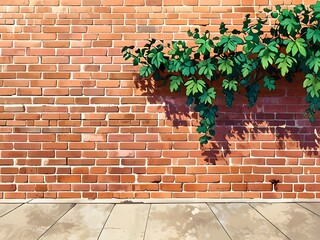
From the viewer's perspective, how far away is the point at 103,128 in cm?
266

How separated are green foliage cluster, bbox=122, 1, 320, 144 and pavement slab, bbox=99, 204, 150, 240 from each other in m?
0.92

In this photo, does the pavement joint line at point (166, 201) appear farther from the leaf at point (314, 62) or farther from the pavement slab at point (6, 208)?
the leaf at point (314, 62)

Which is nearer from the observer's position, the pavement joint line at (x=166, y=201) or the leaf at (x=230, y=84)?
the leaf at (x=230, y=84)

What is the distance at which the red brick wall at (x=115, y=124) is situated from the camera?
264 centimetres

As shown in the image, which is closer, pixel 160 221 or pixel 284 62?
pixel 160 221

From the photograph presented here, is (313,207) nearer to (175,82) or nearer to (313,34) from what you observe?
(313,34)

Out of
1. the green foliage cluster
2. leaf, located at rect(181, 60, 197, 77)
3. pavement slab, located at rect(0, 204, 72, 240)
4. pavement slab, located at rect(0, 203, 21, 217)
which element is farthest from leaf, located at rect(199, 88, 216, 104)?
pavement slab, located at rect(0, 203, 21, 217)

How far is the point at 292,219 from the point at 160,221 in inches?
45.1

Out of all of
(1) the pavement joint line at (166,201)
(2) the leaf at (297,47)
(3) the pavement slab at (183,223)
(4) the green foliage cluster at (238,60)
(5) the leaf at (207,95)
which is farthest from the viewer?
(1) the pavement joint line at (166,201)

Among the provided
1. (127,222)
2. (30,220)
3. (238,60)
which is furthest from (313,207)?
(30,220)

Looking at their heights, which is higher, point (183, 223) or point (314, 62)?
point (314, 62)

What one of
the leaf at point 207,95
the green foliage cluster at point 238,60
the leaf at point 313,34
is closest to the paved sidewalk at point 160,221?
the green foliage cluster at point 238,60

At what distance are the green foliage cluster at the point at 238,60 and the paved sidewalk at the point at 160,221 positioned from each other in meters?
0.75

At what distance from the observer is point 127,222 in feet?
7.05
